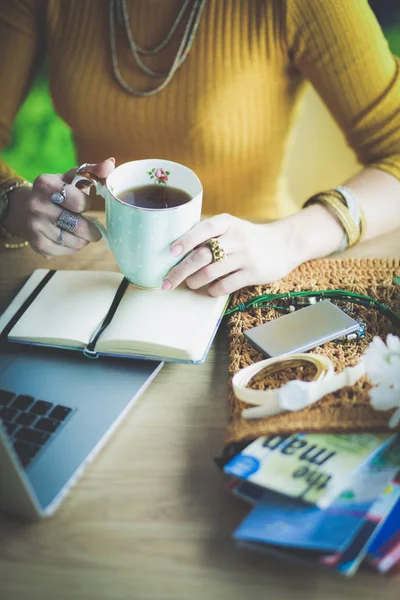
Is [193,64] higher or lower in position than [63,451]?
higher

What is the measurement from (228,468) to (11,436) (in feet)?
0.67

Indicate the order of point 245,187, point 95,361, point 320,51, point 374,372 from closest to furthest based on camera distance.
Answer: point 374,372 → point 95,361 → point 320,51 → point 245,187

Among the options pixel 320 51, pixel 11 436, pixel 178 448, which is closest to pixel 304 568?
pixel 178 448

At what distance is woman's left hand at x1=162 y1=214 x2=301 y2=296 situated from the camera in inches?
25.5

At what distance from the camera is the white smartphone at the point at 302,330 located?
59 centimetres

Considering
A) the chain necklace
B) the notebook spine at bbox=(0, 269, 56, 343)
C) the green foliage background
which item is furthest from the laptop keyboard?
the green foliage background

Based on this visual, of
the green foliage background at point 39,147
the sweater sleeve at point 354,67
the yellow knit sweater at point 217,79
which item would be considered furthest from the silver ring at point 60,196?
the green foliage background at point 39,147

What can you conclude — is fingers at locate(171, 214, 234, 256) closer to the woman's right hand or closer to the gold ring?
the gold ring

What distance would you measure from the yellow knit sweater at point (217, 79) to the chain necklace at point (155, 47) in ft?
0.04


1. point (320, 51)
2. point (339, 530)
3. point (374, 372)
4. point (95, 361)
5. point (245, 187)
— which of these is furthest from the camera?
point (245, 187)

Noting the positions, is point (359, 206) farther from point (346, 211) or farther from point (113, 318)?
point (113, 318)

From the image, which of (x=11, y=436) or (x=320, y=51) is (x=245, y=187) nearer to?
(x=320, y=51)

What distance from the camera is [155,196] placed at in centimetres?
66

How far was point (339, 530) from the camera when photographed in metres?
0.40
